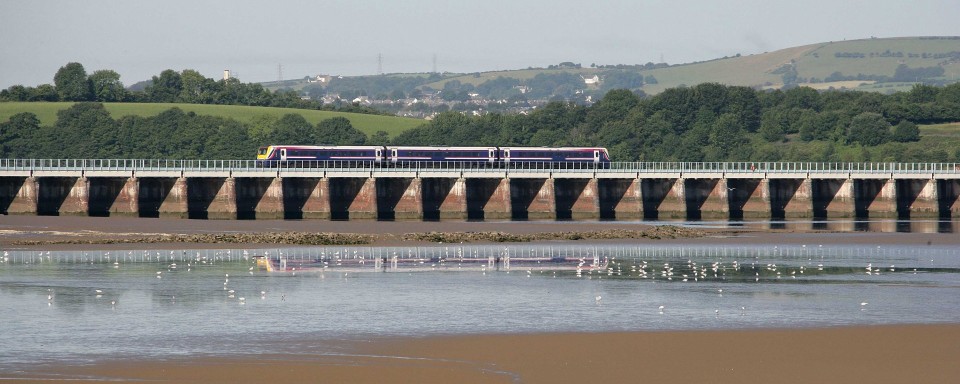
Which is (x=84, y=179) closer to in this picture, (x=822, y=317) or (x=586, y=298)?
(x=586, y=298)

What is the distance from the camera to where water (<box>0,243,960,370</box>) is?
36.3 metres

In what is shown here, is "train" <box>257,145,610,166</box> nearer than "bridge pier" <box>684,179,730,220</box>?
No

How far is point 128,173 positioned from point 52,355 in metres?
73.7

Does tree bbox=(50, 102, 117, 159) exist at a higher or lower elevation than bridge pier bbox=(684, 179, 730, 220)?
higher

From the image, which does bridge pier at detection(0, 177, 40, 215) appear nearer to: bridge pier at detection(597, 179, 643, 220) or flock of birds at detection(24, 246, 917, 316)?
flock of birds at detection(24, 246, 917, 316)

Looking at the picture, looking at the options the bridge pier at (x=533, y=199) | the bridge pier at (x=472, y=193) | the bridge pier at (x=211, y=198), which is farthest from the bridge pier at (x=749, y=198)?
the bridge pier at (x=211, y=198)

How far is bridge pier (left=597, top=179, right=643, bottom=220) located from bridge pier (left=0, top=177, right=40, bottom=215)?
4462 centimetres

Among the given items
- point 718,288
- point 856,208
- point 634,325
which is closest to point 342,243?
point 718,288

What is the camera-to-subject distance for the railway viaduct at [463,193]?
103 meters

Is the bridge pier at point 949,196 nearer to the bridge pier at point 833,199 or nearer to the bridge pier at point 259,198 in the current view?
the bridge pier at point 833,199

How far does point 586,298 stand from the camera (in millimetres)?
A: 44969

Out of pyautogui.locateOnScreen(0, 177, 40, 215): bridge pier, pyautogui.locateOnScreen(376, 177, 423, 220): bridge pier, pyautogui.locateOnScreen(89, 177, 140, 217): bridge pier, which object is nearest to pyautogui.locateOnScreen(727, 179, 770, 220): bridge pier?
pyautogui.locateOnScreen(376, 177, 423, 220): bridge pier

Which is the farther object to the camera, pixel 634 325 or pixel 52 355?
pixel 634 325

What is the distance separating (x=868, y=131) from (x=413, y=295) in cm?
16057
